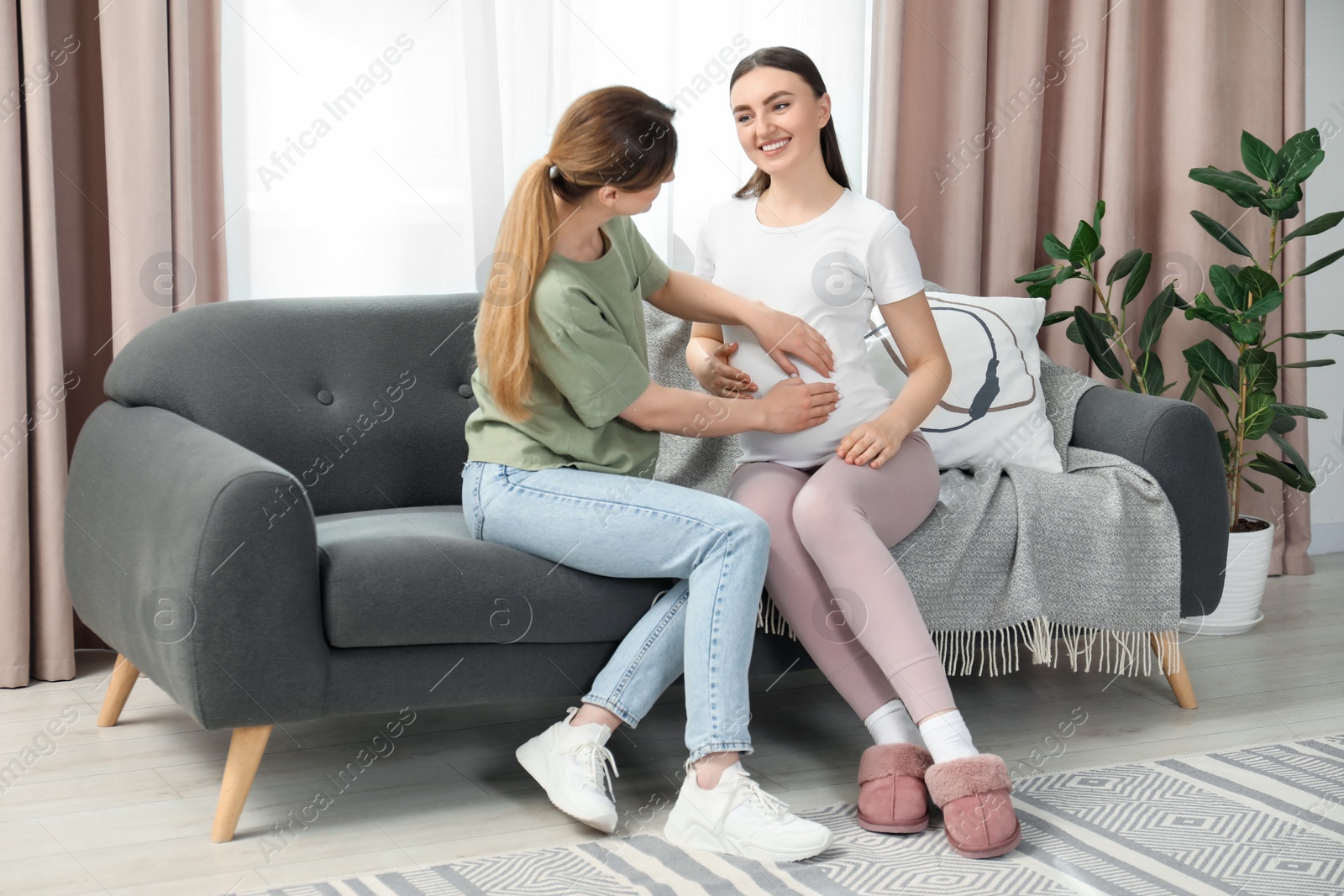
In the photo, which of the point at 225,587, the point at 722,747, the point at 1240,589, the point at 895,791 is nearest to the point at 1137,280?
the point at 1240,589

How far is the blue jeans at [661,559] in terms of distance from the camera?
1.69 meters

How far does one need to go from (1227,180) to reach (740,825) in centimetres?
199

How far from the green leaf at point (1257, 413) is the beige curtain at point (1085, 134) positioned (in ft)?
1.07

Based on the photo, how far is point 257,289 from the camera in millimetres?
2496

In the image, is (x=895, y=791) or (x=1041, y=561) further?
(x=1041, y=561)

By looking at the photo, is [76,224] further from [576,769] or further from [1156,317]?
[1156,317]

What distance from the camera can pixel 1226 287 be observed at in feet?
9.48

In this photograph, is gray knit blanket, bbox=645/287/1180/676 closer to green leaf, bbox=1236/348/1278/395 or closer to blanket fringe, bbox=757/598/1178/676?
blanket fringe, bbox=757/598/1178/676

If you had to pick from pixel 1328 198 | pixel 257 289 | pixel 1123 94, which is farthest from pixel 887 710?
pixel 1328 198

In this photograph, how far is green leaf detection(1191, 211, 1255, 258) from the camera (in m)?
2.92

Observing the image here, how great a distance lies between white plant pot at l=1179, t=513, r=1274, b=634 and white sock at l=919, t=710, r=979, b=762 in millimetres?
1225

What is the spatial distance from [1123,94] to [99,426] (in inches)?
91.9

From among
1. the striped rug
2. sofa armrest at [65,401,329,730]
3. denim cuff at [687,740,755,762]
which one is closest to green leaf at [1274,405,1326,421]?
the striped rug

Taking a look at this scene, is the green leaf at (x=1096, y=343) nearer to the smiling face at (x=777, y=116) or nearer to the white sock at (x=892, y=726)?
the smiling face at (x=777, y=116)
